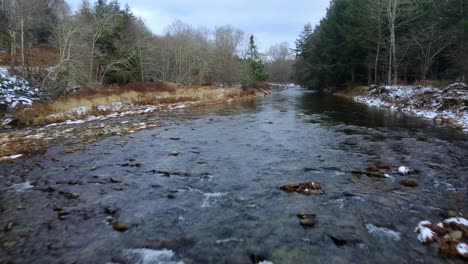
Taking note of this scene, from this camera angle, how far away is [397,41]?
102ft

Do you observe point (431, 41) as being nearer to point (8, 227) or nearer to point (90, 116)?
point (90, 116)

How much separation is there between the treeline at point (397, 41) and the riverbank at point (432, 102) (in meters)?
5.01

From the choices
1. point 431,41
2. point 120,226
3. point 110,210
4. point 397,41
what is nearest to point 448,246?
point 120,226

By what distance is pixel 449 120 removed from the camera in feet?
45.8

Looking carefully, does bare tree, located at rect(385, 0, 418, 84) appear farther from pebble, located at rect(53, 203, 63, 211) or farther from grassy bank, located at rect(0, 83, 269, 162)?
pebble, located at rect(53, 203, 63, 211)

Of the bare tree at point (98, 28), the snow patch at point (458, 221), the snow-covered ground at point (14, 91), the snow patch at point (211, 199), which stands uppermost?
the bare tree at point (98, 28)

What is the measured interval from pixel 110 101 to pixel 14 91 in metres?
7.69

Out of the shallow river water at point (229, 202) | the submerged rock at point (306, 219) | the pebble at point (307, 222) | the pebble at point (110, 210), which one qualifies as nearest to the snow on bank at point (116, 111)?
the shallow river water at point (229, 202)

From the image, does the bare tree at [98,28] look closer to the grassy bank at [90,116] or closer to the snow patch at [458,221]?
the grassy bank at [90,116]

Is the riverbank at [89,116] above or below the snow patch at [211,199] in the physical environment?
above

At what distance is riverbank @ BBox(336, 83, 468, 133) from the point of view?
14531mm

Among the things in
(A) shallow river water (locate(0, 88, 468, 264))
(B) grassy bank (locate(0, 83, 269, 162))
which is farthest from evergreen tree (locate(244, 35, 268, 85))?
(A) shallow river water (locate(0, 88, 468, 264))

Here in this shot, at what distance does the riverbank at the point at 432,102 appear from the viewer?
572 inches

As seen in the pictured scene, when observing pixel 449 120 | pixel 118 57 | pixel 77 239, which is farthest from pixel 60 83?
pixel 449 120
